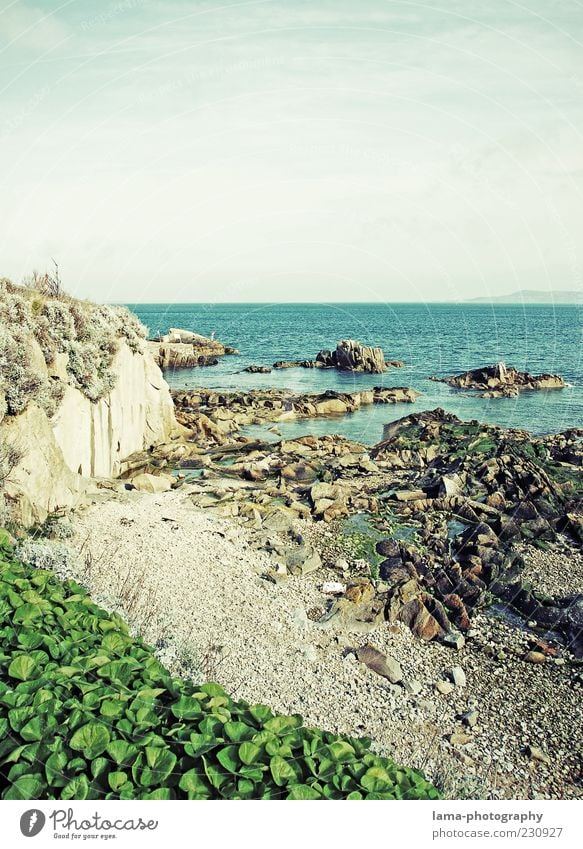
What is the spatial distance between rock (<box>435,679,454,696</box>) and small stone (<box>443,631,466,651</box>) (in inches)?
49.5

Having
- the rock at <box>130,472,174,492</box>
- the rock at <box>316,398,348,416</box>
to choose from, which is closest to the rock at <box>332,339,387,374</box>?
the rock at <box>316,398,348,416</box>

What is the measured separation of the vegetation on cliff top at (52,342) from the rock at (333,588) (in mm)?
7217

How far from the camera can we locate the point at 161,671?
5.78 m

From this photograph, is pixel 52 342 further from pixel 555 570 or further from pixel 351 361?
pixel 351 361

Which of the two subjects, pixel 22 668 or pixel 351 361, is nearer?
pixel 22 668

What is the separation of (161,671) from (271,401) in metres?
30.1

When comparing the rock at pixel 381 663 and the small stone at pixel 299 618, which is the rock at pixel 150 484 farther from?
the rock at pixel 381 663

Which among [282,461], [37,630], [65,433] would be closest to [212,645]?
[37,630]

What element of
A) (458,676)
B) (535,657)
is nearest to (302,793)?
(458,676)

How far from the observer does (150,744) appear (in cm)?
467

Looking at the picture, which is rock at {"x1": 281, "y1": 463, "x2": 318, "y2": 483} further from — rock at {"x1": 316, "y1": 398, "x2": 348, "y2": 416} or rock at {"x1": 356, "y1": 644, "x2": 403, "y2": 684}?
rock at {"x1": 316, "y1": 398, "x2": 348, "y2": 416}

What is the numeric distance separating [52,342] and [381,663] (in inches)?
455

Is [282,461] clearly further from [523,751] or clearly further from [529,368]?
[529,368]

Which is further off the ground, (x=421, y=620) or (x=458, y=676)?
(x=421, y=620)
